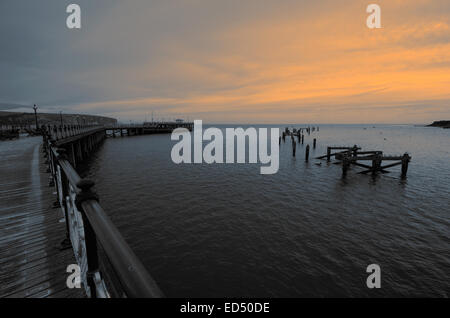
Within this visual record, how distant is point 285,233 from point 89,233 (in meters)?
10.3

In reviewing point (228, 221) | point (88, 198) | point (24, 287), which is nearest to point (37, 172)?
point (24, 287)

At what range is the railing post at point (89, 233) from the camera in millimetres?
1938

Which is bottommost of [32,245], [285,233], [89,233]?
[285,233]

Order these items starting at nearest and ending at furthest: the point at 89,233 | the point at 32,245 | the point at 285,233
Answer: the point at 89,233 < the point at 32,245 < the point at 285,233

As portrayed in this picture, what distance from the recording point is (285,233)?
10.9 m

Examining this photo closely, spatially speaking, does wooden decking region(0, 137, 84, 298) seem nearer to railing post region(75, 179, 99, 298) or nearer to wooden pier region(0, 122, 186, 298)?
wooden pier region(0, 122, 186, 298)

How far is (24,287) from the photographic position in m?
3.19

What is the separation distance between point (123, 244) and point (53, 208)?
19.4ft

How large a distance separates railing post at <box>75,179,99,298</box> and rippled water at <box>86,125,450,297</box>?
595 cm

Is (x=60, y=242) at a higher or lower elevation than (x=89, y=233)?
lower

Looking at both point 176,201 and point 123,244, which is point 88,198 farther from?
point 176,201

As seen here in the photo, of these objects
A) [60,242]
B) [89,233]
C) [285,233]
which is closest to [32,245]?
[60,242]

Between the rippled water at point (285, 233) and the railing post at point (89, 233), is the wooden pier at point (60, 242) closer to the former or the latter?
A: the railing post at point (89, 233)

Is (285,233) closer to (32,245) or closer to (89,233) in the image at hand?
(32,245)
